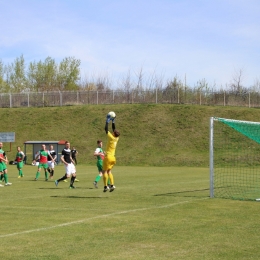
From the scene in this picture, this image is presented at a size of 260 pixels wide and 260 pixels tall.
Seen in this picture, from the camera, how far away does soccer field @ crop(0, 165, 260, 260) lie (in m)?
8.68

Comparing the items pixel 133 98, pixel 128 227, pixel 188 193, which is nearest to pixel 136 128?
pixel 133 98

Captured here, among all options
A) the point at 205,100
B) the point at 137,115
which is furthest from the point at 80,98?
the point at 205,100

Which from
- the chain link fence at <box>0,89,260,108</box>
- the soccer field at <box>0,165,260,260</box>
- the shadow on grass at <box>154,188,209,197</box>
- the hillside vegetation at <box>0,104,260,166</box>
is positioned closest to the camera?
the soccer field at <box>0,165,260,260</box>

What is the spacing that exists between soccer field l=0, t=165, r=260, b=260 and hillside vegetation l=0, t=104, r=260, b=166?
29.8 metres

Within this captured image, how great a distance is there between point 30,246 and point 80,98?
57819 mm

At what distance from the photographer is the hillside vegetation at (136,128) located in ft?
161

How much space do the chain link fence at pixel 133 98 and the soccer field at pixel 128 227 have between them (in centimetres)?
4542

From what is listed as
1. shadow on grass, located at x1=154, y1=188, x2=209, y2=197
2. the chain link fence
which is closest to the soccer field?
shadow on grass, located at x1=154, y1=188, x2=209, y2=197

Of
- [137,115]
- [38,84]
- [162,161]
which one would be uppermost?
[38,84]

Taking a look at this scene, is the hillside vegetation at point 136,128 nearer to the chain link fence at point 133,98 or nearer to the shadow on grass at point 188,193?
the chain link fence at point 133,98

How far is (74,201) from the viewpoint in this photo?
52.6ft

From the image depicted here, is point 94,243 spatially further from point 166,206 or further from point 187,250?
point 166,206

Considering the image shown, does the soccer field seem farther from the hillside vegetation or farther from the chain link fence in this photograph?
the chain link fence

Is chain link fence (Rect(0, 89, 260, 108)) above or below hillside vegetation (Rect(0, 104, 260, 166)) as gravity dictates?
above
